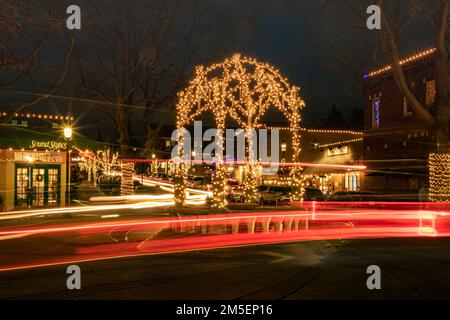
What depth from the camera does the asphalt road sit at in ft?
30.3

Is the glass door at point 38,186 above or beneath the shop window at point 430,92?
beneath

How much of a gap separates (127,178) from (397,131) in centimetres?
1731

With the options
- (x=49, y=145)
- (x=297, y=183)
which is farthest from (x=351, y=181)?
(x=49, y=145)

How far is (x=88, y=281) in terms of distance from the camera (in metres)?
10.5

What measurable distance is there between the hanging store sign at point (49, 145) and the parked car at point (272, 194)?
12862 mm

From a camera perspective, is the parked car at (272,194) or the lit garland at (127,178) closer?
the lit garland at (127,178)

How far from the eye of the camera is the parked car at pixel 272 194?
35906mm

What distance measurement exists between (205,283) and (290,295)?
6.13ft

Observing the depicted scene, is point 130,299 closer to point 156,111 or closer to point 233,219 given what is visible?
point 233,219

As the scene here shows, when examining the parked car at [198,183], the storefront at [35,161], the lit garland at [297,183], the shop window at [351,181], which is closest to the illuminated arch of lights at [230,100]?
the lit garland at [297,183]

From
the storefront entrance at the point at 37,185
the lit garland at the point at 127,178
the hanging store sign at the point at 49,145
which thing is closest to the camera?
the hanging store sign at the point at 49,145

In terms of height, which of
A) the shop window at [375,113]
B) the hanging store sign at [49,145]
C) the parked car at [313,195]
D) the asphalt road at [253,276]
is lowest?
the asphalt road at [253,276]

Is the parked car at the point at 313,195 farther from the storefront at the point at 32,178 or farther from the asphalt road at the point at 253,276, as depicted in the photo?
the asphalt road at the point at 253,276
